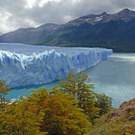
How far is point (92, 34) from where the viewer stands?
164 metres

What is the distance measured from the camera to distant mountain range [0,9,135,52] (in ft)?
507

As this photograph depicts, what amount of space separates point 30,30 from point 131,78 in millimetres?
138609

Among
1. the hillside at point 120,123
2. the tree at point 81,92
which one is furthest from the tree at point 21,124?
the tree at point 81,92

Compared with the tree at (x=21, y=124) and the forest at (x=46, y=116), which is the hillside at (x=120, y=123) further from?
the tree at (x=21, y=124)

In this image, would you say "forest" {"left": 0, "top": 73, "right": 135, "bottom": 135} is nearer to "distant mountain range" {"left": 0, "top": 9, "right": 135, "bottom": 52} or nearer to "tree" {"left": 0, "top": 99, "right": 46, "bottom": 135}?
"tree" {"left": 0, "top": 99, "right": 46, "bottom": 135}

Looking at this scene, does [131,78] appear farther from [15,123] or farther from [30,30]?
[30,30]

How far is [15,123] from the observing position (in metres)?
11.7

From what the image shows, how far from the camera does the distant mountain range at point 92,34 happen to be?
154 metres

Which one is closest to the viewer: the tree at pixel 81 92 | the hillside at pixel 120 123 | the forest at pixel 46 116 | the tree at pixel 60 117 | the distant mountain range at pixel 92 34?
the hillside at pixel 120 123

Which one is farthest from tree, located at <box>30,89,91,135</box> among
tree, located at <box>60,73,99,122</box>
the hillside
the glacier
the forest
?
the glacier

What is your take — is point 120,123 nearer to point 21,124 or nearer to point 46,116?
→ point 21,124

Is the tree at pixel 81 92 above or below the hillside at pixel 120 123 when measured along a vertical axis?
below

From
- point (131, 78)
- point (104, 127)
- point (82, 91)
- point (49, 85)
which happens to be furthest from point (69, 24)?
point (104, 127)

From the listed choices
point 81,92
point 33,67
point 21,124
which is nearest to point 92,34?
point 33,67
